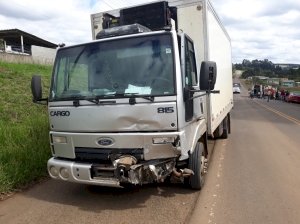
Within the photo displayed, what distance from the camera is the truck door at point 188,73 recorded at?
5164mm

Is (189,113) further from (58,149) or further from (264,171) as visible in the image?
(264,171)

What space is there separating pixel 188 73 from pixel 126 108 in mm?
1161

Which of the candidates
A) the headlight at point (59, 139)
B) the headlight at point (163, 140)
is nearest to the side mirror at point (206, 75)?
the headlight at point (163, 140)

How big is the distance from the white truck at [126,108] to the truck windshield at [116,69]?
0.01 m

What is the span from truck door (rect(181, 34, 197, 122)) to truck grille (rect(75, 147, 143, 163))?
0.84m

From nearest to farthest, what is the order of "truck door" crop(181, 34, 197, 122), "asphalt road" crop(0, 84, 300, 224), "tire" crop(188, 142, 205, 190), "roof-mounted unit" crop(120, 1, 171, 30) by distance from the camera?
"asphalt road" crop(0, 84, 300, 224) < "truck door" crop(181, 34, 197, 122) < "tire" crop(188, 142, 205, 190) < "roof-mounted unit" crop(120, 1, 171, 30)

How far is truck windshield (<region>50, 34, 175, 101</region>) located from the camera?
197 inches

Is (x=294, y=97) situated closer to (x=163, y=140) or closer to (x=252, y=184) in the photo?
(x=252, y=184)

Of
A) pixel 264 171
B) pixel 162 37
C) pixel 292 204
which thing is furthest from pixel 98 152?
pixel 264 171

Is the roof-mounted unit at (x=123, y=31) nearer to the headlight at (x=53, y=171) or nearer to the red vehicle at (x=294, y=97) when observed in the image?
the headlight at (x=53, y=171)

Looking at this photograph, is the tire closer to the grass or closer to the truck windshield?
the truck windshield

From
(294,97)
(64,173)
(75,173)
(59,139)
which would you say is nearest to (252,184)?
(75,173)

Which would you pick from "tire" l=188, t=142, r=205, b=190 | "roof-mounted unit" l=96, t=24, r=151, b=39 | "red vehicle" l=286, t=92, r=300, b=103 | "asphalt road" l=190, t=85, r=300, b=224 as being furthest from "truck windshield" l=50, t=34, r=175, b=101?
"red vehicle" l=286, t=92, r=300, b=103

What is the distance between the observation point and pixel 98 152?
16.8 ft
